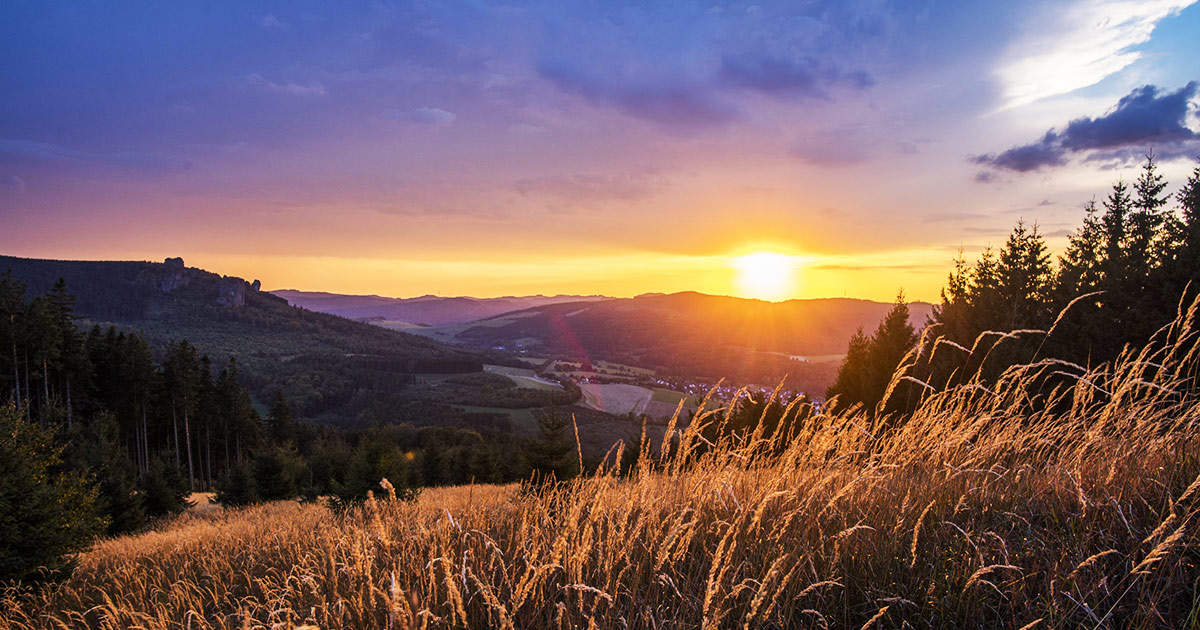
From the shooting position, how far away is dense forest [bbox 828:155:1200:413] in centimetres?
1792

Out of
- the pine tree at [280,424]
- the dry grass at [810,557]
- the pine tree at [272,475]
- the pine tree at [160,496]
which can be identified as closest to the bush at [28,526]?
the dry grass at [810,557]

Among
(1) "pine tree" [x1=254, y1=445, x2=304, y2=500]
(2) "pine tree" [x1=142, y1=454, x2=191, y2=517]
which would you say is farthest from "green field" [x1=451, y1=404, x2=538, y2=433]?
(2) "pine tree" [x1=142, y1=454, x2=191, y2=517]

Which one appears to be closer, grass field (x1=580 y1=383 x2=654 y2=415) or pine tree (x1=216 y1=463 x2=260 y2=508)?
pine tree (x1=216 y1=463 x2=260 y2=508)

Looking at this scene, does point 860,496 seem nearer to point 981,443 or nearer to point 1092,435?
point 981,443

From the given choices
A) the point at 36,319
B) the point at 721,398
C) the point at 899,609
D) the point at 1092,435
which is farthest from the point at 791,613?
the point at 36,319

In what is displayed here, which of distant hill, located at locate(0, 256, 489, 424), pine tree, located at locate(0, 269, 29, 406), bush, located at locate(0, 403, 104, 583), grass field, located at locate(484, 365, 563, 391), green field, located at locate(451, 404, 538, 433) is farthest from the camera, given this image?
grass field, located at locate(484, 365, 563, 391)

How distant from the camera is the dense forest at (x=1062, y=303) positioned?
1792cm

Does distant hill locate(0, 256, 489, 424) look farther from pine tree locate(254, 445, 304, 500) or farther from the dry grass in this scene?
the dry grass

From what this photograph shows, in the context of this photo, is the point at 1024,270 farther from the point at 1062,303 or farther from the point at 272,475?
the point at 272,475

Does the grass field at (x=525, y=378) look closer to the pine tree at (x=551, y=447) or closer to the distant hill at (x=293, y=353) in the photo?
the distant hill at (x=293, y=353)

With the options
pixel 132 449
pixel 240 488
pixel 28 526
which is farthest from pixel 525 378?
pixel 28 526

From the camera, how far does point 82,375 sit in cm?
4219

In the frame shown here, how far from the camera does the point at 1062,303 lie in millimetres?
21812

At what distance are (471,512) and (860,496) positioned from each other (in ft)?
8.82
